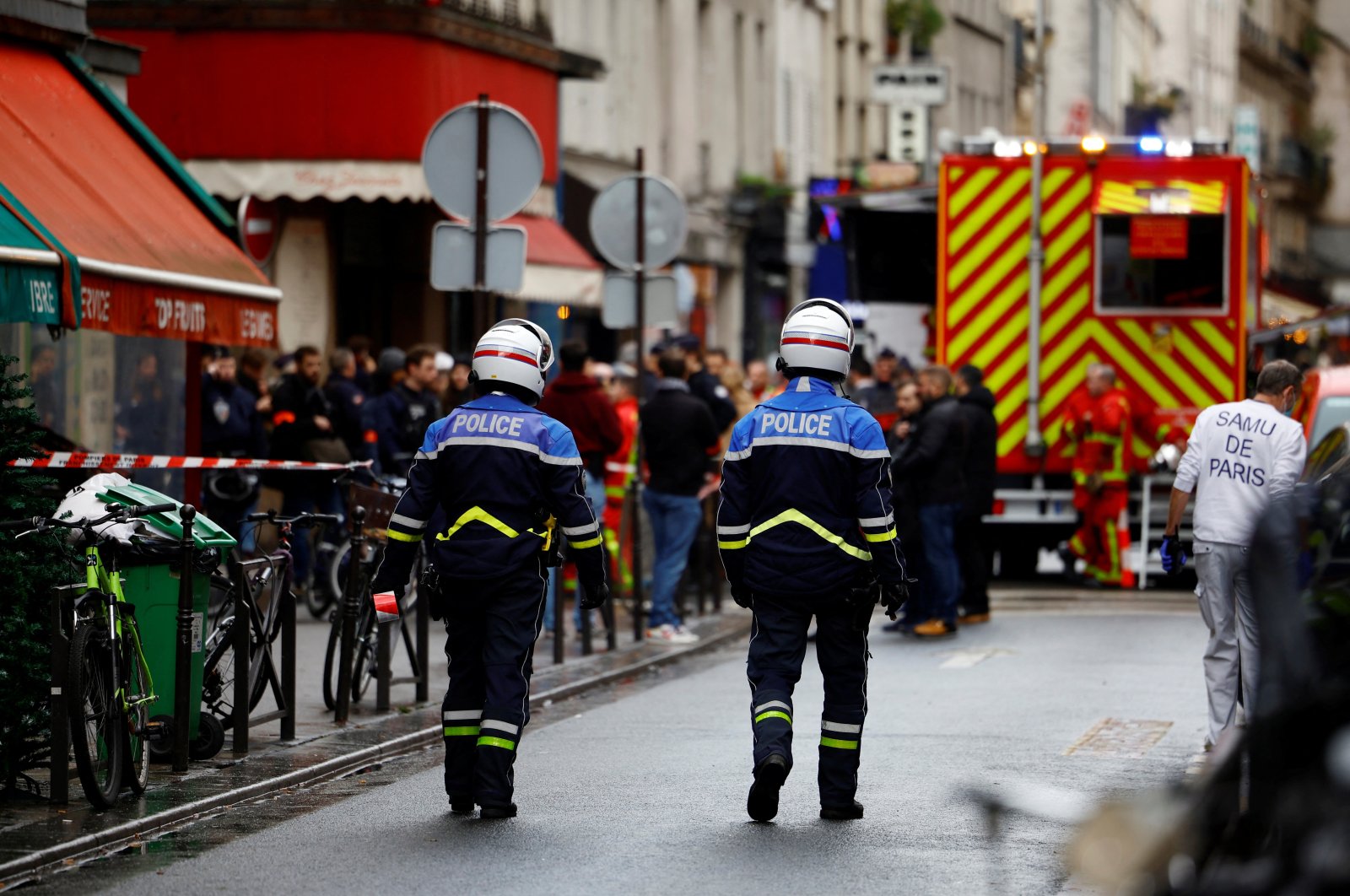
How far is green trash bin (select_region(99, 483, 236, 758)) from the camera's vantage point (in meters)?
9.59

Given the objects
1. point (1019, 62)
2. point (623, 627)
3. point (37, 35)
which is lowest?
point (623, 627)

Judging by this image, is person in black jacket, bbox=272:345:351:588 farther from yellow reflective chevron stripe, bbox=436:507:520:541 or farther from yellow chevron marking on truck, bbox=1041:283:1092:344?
yellow reflective chevron stripe, bbox=436:507:520:541

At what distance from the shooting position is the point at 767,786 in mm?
8648

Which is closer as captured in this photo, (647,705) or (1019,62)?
(647,705)

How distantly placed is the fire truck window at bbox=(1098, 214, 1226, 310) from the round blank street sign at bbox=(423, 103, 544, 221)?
7369 mm

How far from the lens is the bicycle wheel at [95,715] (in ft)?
28.0

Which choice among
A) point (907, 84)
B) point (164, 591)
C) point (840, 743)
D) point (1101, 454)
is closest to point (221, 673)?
point (164, 591)

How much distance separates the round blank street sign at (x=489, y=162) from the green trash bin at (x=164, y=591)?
3.86 meters

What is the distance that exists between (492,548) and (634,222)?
320 inches

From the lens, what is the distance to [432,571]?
898 centimetres

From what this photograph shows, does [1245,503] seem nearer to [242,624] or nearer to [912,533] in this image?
[242,624]

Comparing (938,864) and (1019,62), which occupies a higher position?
(1019,62)

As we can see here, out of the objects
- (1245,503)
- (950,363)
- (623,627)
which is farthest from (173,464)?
(950,363)

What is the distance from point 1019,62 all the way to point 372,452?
1676 inches
